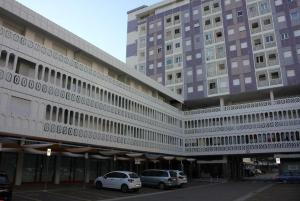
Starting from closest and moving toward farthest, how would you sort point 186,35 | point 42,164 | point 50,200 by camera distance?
point 50,200
point 42,164
point 186,35

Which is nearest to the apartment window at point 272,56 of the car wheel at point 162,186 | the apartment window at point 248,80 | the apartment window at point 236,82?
the apartment window at point 248,80

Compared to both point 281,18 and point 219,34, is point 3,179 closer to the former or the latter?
point 219,34

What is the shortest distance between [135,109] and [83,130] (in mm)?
11031

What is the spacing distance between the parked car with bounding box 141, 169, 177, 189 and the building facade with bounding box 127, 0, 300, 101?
2209 centimetres

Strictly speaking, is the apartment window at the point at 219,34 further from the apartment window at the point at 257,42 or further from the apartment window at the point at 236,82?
the apartment window at the point at 236,82

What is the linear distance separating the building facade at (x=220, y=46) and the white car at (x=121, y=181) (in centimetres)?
2769

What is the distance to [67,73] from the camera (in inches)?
1141

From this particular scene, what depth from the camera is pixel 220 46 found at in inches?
2014

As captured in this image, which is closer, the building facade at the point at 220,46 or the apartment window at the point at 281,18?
Answer: the building facade at the point at 220,46

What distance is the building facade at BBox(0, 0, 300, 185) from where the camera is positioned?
24.3 metres

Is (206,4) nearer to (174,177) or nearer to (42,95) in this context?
(174,177)

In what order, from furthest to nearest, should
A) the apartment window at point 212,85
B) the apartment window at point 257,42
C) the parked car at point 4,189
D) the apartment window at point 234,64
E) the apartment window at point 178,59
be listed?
the apartment window at point 178,59, the apartment window at point 212,85, the apartment window at point 234,64, the apartment window at point 257,42, the parked car at point 4,189

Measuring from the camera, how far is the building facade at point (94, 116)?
79.7 feet

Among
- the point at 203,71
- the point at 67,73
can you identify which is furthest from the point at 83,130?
the point at 203,71
